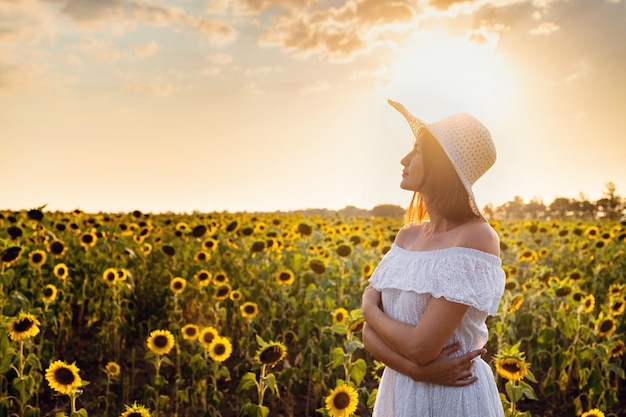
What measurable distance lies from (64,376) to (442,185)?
2.40 meters

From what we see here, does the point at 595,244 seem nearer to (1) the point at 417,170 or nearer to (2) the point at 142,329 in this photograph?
(2) the point at 142,329

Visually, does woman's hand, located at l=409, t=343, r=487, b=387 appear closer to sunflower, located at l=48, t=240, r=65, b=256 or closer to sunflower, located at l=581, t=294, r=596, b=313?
sunflower, located at l=581, t=294, r=596, b=313

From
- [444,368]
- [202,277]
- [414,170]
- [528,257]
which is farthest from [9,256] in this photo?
[528,257]

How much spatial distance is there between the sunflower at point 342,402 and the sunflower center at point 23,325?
1.99 meters

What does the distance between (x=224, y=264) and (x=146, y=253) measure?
0.93 meters

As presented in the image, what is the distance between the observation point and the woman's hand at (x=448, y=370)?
202cm

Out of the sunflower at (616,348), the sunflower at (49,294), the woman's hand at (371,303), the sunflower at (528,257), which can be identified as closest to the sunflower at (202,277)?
the sunflower at (49,294)

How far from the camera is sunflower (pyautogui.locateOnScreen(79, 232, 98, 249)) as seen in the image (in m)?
7.14

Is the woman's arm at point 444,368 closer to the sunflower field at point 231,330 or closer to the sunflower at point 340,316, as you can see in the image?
the sunflower field at point 231,330

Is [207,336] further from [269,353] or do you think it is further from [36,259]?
[36,259]

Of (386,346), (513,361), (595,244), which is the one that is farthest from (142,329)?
(595,244)

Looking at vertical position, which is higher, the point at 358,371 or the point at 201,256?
the point at 201,256

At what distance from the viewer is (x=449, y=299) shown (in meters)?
1.93

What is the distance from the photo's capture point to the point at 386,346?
7.04ft
